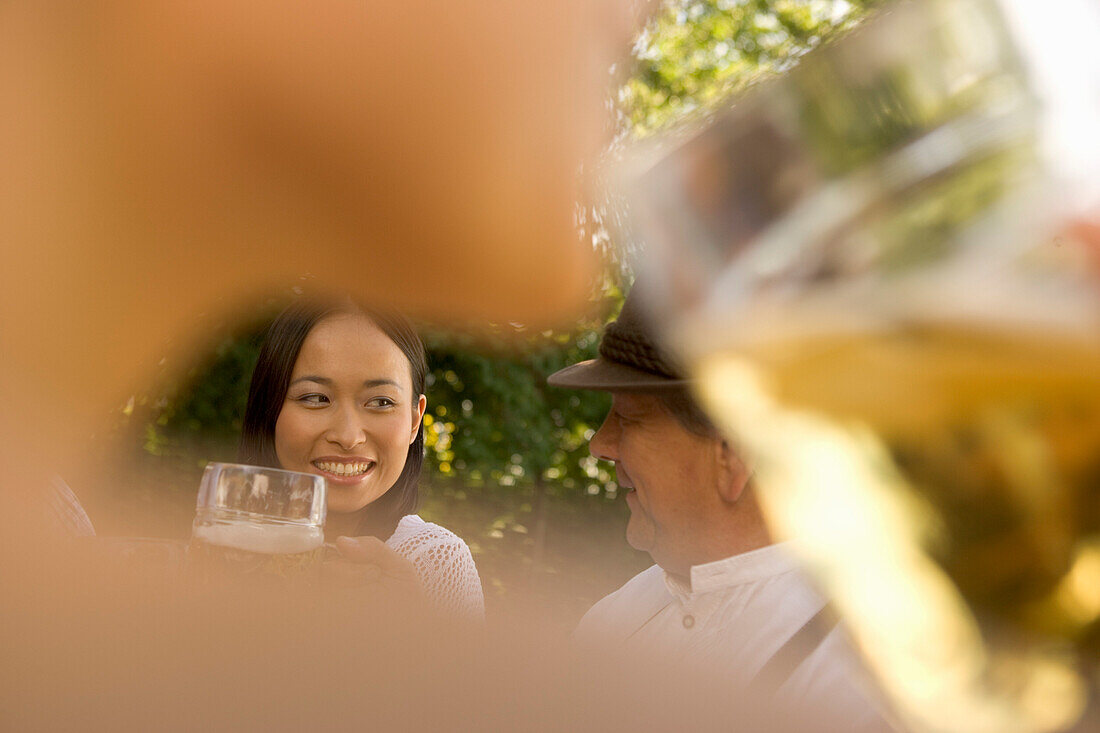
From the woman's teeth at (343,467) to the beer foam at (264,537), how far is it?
11.4 inches

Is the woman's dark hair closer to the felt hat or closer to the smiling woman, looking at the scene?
the smiling woman

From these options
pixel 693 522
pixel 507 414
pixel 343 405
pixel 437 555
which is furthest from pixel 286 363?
pixel 507 414

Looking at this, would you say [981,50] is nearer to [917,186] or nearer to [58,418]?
[917,186]

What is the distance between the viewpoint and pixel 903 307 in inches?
4.0

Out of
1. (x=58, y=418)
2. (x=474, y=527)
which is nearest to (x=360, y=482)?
(x=58, y=418)

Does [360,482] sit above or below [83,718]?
above

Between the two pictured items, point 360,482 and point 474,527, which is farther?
point 474,527

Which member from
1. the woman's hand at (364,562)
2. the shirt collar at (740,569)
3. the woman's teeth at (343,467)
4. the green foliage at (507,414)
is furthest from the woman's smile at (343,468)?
the green foliage at (507,414)

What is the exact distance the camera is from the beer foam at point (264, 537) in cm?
37

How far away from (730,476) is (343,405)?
0.95ft

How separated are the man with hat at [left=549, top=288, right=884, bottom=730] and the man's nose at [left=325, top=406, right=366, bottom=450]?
15 cm

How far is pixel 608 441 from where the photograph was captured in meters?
0.80

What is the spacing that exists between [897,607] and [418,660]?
0.06 metres

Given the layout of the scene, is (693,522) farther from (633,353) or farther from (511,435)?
(511,435)
